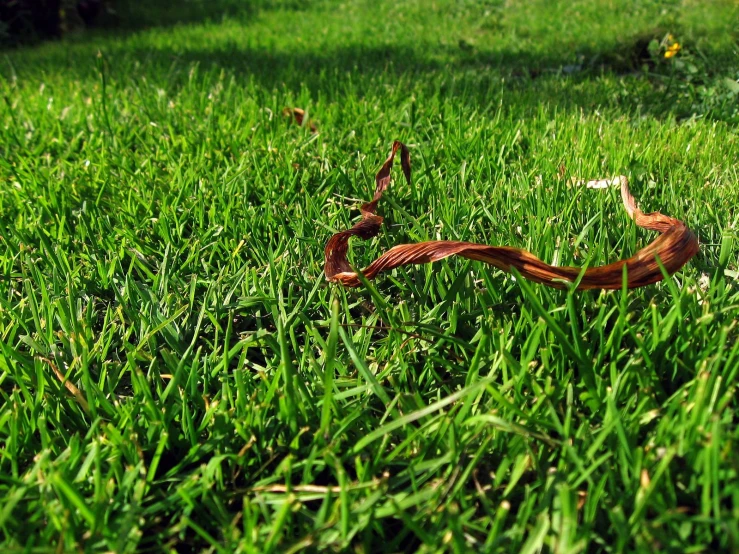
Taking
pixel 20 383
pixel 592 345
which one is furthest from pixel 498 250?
pixel 20 383

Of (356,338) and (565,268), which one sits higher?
(565,268)

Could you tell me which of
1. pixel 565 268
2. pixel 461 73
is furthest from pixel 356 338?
pixel 461 73

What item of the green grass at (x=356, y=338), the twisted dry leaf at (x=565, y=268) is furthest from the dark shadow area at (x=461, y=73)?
the twisted dry leaf at (x=565, y=268)

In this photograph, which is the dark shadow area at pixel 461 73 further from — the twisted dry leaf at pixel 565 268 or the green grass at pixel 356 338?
the twisted dry leaf at pixel 565 268

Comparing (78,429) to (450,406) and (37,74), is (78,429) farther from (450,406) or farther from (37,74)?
(37,74)

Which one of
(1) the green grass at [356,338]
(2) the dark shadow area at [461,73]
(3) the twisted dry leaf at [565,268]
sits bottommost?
(1) the green grass at [356,338]

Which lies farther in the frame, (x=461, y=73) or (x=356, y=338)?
(x=461, y=73)

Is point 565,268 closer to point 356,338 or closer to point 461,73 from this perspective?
point 356,338

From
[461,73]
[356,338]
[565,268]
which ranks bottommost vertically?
[356,338]

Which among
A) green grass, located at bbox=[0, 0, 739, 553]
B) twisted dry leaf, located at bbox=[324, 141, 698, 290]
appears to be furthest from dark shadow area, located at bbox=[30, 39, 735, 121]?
twisted dry leaf, located at bbox=[324, 141, 698, 290]
